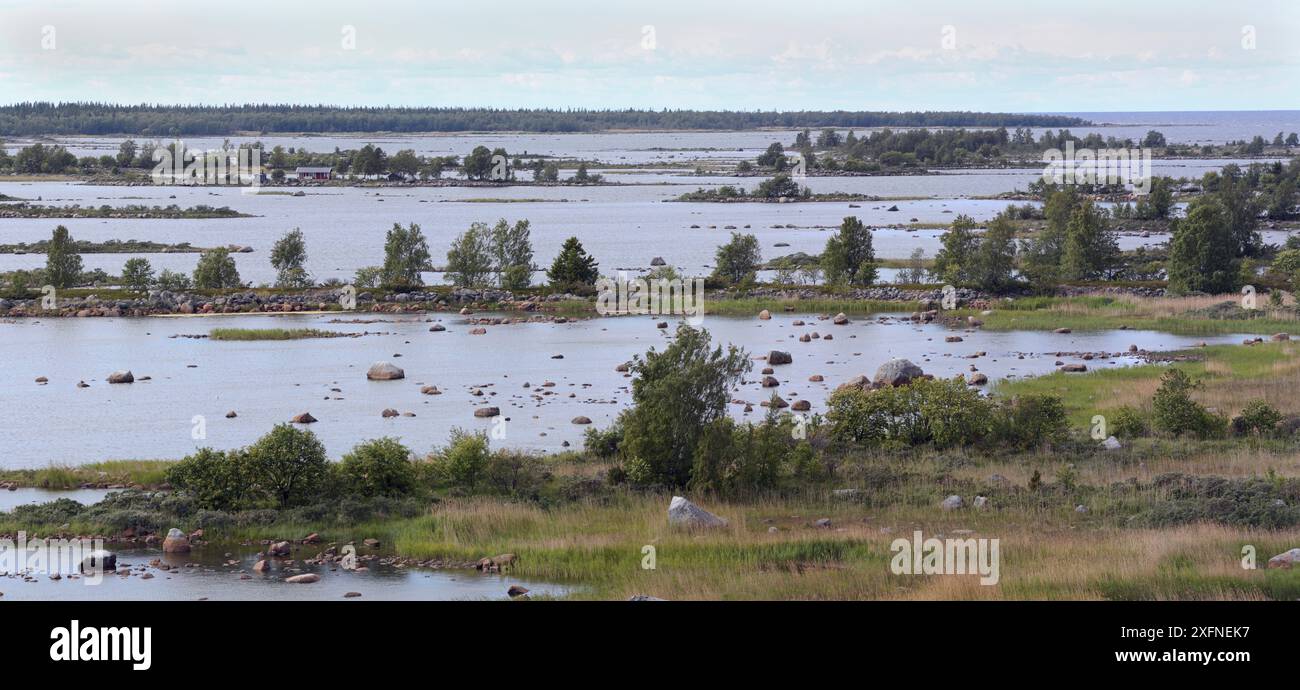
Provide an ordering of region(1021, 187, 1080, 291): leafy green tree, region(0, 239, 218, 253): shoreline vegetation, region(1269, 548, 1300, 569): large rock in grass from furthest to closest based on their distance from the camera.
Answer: region(0, 239, 218, 253): shoreline vegetation, region(1021, 187, 1080, 291): leafy green tree, region(1269, 548, 1300, 569): large rock in grass

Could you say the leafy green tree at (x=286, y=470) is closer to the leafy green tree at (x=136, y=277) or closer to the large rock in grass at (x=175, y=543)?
the large rock in grass at (x=175, y=543)

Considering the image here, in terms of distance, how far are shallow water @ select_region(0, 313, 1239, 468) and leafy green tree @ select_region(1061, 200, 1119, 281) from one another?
13853mm

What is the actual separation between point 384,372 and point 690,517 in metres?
21.0

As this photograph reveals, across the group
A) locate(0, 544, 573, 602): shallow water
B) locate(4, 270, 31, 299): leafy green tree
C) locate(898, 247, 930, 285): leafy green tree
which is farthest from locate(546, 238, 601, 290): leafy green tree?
locate(0, 544, 573, 602): shallow water

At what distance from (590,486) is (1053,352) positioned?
2439cm

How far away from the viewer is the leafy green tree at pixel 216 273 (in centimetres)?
6034

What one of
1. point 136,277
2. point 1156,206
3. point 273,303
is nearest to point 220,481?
point 273,303

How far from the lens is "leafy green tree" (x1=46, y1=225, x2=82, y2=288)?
2360 inches

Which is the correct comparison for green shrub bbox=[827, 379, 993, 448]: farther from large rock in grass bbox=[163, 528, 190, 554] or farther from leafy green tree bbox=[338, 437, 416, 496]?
large rock in grass bbox=[163, 528, 190, 554]

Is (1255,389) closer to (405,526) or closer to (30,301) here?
(405,526)

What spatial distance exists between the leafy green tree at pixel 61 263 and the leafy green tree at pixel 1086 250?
4687 cm
